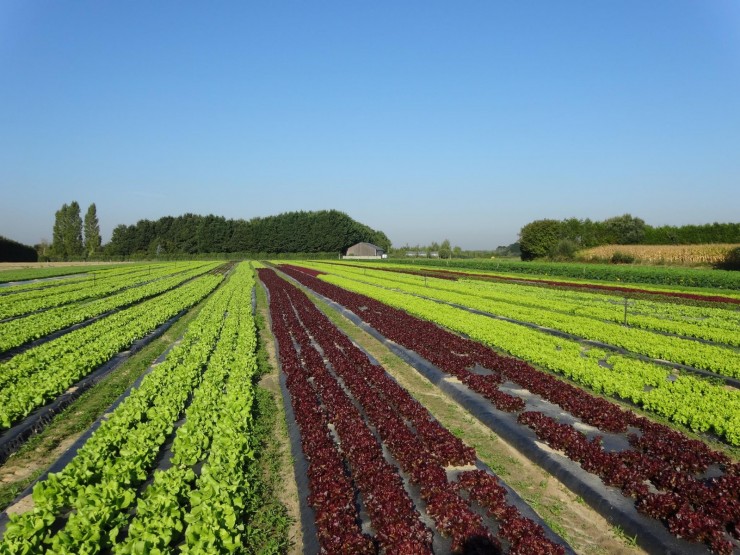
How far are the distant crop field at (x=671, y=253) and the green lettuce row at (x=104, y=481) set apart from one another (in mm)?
60558

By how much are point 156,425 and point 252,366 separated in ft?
14.1

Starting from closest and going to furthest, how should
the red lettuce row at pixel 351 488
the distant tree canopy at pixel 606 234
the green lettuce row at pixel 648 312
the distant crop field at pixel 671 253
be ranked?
the red lettuce row at pixel 351 488
the green lettuce row at pixel 648 312
the distant crop field at pixel 671 253
the distant tree canopy at pixel 606 234

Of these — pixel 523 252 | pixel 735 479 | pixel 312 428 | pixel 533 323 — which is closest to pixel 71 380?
pixel 312 428

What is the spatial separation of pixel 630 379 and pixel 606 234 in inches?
3426

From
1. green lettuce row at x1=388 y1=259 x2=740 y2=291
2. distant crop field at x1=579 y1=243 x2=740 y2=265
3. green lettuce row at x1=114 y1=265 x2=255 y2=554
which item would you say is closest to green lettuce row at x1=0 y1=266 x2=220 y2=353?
green lettuce row at x1=114 y1=265 x2=255 y2=554

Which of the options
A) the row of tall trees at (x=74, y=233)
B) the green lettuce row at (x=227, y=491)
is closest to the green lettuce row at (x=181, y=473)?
the green lettuce row at (x=227, y=491)

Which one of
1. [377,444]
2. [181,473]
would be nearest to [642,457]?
[377,444]

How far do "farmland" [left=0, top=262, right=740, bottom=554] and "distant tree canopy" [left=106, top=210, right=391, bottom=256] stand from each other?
345 feet

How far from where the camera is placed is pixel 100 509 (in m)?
5.58

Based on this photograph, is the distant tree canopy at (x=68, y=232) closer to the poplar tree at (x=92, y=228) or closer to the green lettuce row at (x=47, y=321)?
the poplar tree at (x=92, y=228)

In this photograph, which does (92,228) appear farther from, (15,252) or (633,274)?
(633,274)

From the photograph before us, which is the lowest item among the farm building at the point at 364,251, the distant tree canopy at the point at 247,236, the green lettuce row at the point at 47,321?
the green lettuce row at the point at 47,321

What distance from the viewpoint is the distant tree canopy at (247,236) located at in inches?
4754

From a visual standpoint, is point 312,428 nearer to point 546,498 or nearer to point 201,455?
point 201,455
